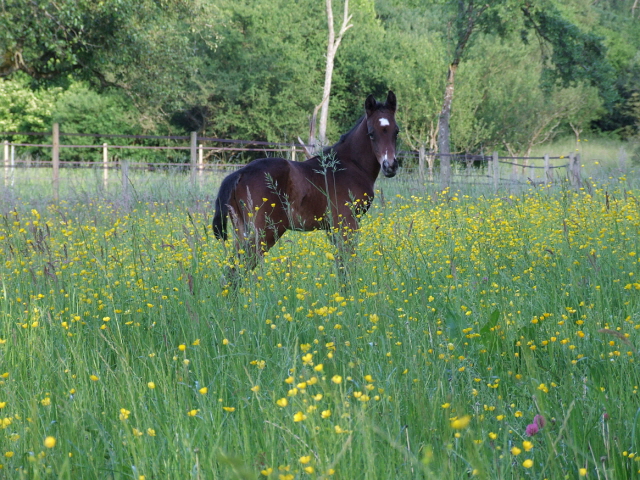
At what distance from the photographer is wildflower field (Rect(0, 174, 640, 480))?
5.88 ft

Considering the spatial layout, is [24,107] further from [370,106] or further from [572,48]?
[370,106]

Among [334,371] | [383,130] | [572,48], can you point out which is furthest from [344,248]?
[572,48]

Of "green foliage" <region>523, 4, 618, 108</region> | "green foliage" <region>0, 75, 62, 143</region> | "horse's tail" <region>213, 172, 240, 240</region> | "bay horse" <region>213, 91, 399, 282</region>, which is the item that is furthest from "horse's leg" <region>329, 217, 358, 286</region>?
"green foliage" <region>0, 75, 62, 143</region>

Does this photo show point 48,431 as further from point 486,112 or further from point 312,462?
point 486,112

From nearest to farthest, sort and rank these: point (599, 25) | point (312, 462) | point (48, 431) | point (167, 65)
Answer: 1. point (312, 462)
2. point (48, 431)
3. point (167, 65)
4. point (599, 25)

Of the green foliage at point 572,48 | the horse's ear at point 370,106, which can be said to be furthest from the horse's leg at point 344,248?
the green foliage at point 572,48

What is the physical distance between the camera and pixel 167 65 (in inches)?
717

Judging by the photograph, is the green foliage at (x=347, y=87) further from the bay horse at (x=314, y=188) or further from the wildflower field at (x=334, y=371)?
the wildflower field at (x=334, y=371)

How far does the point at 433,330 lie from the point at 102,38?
15.4 metres

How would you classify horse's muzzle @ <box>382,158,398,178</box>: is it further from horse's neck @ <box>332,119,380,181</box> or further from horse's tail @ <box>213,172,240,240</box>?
horse's tail @ <box>213,172,240,240</box>

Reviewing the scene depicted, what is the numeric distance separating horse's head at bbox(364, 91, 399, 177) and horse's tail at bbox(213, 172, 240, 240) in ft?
4.73

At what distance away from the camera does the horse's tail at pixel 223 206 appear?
515cm

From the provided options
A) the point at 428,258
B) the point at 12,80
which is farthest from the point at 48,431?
the point at 12,80

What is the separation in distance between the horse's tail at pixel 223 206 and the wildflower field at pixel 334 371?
39 cm
